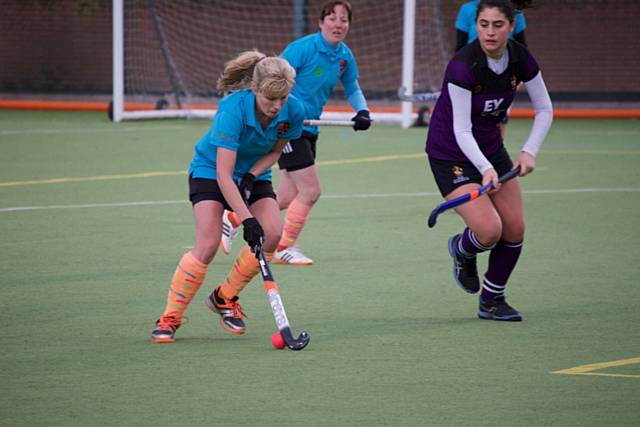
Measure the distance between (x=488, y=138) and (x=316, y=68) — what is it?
2.12 meters

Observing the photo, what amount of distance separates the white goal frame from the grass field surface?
17.8ft

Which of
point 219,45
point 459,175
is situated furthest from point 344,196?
point 219,45

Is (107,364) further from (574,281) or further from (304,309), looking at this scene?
(574,281)

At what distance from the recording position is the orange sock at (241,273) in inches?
216

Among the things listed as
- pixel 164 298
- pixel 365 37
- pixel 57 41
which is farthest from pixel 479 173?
pixel 57 41

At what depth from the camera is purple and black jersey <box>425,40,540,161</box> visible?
18.4 feet

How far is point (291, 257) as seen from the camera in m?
7.41

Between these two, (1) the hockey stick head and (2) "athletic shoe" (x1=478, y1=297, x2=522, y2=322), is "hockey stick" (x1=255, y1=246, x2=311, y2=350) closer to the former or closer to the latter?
(1) the hockey stick head

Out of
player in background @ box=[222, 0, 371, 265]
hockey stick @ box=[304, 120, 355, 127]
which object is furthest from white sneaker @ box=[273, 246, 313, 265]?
hockey stick @ box=[304, 120, 355, 127]

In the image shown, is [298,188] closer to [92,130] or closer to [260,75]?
[260,75]

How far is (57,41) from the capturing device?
2314 centimetres

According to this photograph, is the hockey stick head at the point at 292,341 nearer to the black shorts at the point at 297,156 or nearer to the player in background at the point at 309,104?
the player in background at the point at 309,104

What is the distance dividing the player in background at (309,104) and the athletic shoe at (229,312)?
181cm

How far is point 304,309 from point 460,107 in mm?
1312
